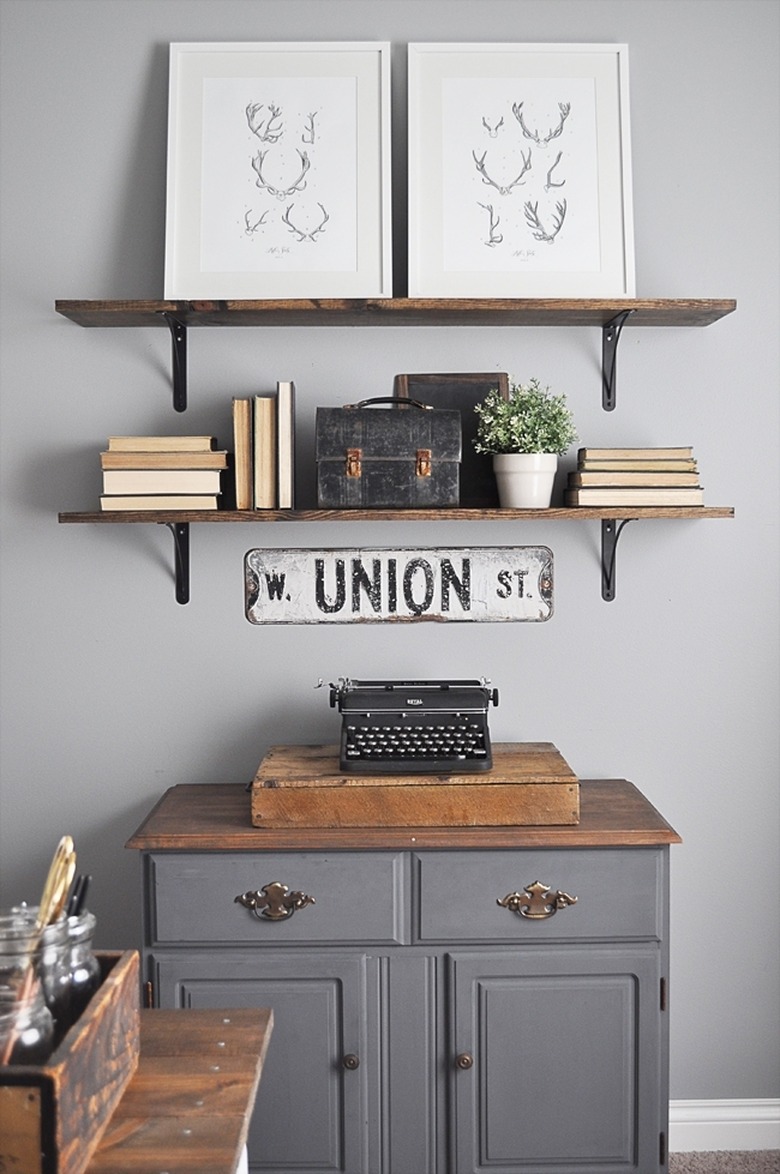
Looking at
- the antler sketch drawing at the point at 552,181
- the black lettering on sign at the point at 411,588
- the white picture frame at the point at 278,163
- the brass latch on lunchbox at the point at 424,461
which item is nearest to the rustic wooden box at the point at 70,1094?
the brass latch on lunchbox at the point at 424,461

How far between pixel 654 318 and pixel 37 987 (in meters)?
2.03

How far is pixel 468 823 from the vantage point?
7.72 ft

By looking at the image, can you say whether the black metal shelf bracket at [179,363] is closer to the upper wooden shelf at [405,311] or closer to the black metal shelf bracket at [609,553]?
the upper wooden shelf at [405,311]

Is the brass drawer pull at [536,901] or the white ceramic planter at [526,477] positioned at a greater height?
the white ceramic planter at [526,477]

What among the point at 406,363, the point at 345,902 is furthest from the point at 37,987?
the point at 406,363

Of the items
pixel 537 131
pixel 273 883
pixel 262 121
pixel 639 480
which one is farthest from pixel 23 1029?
pixel 537 131

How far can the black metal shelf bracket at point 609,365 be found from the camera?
2686 millimetres

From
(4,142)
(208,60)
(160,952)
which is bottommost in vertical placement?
(160,952)

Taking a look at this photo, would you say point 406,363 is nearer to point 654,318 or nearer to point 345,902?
point 654,318

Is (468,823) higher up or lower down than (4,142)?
lower down

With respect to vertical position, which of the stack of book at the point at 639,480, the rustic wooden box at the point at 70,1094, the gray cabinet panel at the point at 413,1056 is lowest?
the gray cabinet panel at the point at 413,1056

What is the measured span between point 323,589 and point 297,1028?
0.97 m

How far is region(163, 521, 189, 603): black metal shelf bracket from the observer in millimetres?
2684

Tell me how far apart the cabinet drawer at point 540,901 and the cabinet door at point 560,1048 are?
0.16ft
